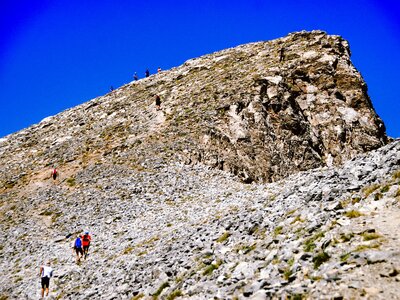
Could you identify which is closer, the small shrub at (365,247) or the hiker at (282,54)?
the small shrub at (365,247)

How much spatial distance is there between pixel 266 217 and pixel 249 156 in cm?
3481

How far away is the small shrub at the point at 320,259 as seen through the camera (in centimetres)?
1404

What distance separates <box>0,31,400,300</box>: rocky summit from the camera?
51.3ft

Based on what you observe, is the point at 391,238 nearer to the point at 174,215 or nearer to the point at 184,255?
the point at 184,255

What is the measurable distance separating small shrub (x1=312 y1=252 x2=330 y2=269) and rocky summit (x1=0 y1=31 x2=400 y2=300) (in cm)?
5

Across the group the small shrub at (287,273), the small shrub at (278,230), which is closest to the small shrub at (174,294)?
the small shrub at (278,230)

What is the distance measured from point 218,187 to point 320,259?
31.1m

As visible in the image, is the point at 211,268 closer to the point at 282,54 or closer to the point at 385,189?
the point at 385,189

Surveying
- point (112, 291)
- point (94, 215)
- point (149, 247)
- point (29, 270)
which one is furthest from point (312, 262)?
point (94, 215)

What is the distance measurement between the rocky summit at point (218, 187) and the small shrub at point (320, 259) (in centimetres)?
5

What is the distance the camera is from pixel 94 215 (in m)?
42.5

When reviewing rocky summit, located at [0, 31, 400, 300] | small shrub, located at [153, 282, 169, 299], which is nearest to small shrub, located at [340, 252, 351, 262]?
rocky summit, located at [0, 31, 400, 300]

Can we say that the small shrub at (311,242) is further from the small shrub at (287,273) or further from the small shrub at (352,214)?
the small shrub at (352,214)

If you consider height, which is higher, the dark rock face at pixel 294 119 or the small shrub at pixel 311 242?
the dark rock face at pixel 294 119
